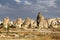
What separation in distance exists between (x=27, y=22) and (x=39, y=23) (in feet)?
34.0

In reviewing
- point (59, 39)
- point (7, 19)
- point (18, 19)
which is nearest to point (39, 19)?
point (18, 19)

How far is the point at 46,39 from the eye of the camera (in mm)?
35875

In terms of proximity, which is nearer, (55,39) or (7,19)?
(55,39)

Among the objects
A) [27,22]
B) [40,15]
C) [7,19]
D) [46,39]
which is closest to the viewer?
[46,39]

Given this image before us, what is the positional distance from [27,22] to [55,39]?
428ft

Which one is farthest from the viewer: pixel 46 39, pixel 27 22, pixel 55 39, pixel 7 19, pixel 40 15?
pixel 27 22

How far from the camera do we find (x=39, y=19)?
16362cm

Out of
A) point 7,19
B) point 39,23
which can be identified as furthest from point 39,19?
point 7,19

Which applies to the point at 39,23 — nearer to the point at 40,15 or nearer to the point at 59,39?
the point at 40,15

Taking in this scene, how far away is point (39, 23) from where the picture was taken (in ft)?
536

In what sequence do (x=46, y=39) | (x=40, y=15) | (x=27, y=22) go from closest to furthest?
(x=46, y=39) < (x=40, y=15) < (x=27, y=22)

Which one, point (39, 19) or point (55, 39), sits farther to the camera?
point (39, 19)

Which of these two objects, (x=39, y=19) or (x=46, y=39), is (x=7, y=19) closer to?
(x=39, y=19)

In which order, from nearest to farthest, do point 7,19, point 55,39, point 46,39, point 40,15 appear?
point 46,39, point 55,39, point 7,19, point 40,15
